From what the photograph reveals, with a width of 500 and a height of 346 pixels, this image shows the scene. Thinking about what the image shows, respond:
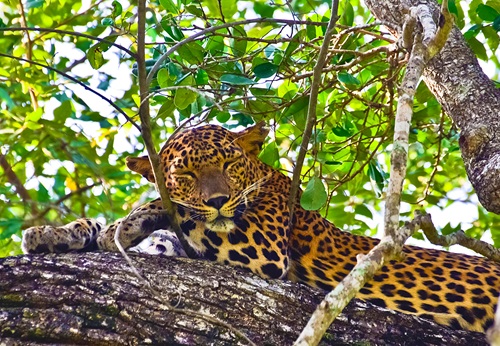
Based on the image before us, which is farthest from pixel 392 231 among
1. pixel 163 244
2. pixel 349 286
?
pixel 163 244

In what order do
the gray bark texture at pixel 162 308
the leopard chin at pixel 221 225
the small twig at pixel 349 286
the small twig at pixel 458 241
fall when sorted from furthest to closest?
the leopard chin at pixel 221 225 < the gray bark texture at pixel 162 308 < the small twig at pixel 458 241 < the small twig at pixel 349 286

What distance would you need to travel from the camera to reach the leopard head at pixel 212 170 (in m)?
6.05

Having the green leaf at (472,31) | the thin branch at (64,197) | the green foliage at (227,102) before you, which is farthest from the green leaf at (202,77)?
the thin branch at (64,197)

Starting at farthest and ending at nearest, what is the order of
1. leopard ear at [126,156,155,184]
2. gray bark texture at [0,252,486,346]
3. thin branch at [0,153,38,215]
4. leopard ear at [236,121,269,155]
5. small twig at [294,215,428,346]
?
thin branch at [0,153,38,215]
leopard ear at [236,121,269,155]
leopard ear at [126,156,155,184]
gray bark texture at [0,252,486,346]
small twig at [294,215,428,346]

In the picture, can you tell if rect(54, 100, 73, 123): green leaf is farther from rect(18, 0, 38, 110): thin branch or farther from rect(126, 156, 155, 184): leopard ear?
rect(126, 156, 155, 184): leopard ear

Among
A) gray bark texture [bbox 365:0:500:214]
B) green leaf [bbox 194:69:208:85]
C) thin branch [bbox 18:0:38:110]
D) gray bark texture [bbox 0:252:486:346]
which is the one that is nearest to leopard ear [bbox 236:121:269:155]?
green leaf [bbox 194:69:208:85]

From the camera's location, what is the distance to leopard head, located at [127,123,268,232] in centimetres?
605

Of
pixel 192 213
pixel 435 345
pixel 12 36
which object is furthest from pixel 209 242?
pixel 12 36

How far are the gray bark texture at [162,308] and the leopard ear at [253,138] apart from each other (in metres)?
1.86

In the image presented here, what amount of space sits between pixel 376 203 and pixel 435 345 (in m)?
4.43

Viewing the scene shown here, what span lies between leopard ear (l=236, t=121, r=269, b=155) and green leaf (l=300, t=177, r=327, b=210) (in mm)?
1603

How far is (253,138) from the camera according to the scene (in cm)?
678

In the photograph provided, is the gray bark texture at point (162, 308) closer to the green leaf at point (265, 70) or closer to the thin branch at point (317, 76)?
the thin branch at point (317, 76)

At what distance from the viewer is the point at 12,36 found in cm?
820
